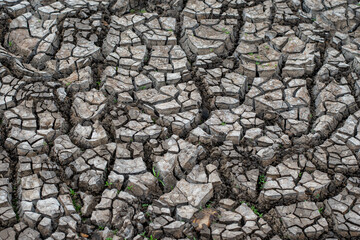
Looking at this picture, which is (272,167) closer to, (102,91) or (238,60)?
(238,60)

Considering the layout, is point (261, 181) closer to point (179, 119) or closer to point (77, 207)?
point (179, 119)

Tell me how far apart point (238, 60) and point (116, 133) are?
1537 millimetres

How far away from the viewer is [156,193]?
3.69 meters

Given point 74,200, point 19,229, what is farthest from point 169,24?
point 19,229

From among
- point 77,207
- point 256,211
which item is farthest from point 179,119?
point 77,207

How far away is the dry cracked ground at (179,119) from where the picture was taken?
11.5 ft

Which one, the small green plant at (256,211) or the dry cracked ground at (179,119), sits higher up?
the dry cracked ground at (179,119)

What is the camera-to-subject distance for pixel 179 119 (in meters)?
4.16

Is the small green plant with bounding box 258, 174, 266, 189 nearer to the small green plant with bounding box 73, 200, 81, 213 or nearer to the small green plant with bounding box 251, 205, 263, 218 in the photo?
the small green plant with bounding box 251, 205, 263, 218

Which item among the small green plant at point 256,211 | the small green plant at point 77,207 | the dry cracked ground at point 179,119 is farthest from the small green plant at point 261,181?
the small green plant at point 77,207

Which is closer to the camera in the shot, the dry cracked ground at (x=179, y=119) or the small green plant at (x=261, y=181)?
the dry cracked ground at (x=179, y=119)

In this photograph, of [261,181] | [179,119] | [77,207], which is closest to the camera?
[77,207]

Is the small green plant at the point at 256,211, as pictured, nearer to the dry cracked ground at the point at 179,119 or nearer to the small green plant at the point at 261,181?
the dry cracked ground at the point at 179,119

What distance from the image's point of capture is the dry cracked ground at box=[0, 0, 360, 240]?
11.5 ft
